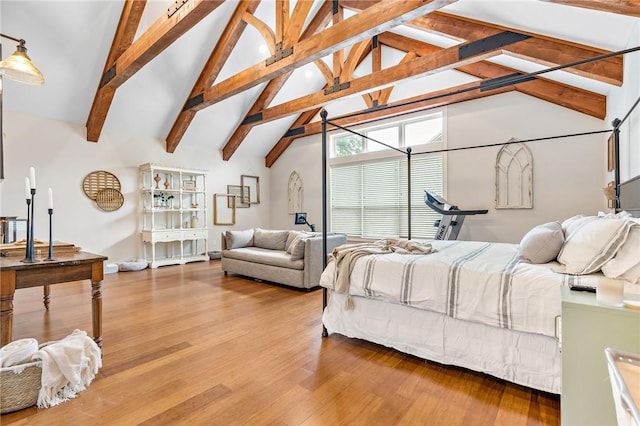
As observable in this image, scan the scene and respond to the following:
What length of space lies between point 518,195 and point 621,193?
6.51 feet

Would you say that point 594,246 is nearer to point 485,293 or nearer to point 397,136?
point 485,293

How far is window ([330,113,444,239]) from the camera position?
5.77 m

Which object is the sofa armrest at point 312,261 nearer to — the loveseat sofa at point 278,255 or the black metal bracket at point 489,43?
the loveseat sofa at point 278,255

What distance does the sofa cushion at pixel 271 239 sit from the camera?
5113mm

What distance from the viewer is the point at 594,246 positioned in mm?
1807

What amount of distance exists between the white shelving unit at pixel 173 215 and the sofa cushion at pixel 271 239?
6.28 feet

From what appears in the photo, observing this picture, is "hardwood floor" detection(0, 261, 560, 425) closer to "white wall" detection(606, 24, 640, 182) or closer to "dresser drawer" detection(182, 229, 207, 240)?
"white wall" detection(606, 24, 640, 182)

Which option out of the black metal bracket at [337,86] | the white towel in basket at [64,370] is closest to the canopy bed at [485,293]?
the white towel in basket at [64,370]

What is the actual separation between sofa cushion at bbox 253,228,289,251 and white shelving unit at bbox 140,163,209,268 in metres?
1.91

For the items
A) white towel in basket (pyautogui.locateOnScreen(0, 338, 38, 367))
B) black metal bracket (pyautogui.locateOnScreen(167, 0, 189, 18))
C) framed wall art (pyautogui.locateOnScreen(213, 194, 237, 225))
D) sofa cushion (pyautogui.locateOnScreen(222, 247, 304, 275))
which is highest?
black metal bracket (pyautogui.locateOnScreen(167, 0, 189, 18))

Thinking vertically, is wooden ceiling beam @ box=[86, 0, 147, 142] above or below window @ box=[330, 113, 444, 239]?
above

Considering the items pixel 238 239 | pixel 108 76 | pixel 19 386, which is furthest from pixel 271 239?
pixel 19 386

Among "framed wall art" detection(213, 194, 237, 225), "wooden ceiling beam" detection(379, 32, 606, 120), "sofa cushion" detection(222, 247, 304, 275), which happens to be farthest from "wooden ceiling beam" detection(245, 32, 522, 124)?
"framed wall art" detection(213, 194, 237, 225)

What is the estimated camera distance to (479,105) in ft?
17.0
